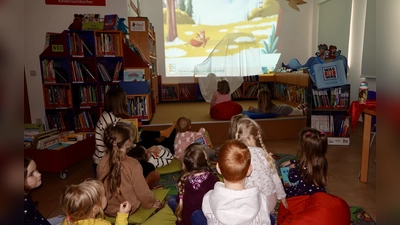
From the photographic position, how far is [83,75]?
452 centimetres

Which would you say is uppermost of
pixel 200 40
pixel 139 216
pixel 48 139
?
pixel 200 40

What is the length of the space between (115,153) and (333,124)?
356cm

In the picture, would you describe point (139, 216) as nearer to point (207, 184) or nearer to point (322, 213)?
point (207, 184)

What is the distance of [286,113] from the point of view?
512 centimetres

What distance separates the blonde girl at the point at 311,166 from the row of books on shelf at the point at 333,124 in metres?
2.57

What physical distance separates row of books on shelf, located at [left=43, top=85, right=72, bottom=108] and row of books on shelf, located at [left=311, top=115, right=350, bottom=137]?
3.73 m

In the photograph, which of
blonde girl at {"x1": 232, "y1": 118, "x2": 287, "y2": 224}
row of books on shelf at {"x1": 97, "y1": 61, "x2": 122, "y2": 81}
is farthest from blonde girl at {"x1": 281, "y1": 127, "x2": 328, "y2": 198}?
row of books on shelf at {"x1": 97, "y1": 61, "x2": 122, "y2": 81}

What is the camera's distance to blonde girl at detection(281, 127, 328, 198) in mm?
2104

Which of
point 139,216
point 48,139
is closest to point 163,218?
point 139,216

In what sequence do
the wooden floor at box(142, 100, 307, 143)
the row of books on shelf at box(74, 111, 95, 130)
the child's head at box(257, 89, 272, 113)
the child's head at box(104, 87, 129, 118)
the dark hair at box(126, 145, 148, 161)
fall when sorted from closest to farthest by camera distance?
the dark hair at box(126, 145, 148, 161), the child's head at box(104, 87, 129, 118), the row of books on shelf at box(74, 111, 95, 130), the wooden floor at box(142, 100, 307, 143), the child's head at box(257, 89, 272, 113)

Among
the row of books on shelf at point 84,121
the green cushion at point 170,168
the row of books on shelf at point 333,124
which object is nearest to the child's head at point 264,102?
A: the row of books on shelf at point 333,124

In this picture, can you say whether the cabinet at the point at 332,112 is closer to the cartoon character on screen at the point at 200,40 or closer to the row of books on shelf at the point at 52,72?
the row of books on shelf at the point at 52,72

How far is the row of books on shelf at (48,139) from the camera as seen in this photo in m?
3.24

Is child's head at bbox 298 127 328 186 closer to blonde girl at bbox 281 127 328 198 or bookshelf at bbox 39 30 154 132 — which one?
blonde girl at bbox 281 127 328 198
